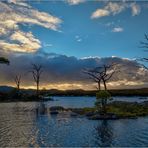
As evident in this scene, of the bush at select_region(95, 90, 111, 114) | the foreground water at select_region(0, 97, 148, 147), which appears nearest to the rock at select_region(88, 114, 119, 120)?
the bush at select_region(95, 90, 111, 114)

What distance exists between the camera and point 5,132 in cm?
4444

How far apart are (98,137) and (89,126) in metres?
9.40

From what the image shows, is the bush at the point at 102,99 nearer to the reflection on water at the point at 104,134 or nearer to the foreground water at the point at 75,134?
the foreground water at the point at 75,134

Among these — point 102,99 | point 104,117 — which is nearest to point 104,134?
point 104,117

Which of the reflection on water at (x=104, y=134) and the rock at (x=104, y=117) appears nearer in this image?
the reflection on water at (x=104, y=134)

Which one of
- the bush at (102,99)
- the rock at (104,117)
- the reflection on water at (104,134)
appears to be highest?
the bush at (102,99)

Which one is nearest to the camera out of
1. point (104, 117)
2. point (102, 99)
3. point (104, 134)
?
point (104, 134)

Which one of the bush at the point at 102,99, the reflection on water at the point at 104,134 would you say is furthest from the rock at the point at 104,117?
the reflection on water at the point at 104,134

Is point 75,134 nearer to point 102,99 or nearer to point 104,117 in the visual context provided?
point 104,117

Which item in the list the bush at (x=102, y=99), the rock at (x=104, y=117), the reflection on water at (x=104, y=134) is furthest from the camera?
the bush at (x=102, y=99)

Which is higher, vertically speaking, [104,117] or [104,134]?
[104,117]

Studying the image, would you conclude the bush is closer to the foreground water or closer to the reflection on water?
the foreground water

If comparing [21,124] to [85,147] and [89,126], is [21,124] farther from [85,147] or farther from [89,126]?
[85,147]

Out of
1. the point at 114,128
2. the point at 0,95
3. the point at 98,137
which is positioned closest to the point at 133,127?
the point at 114,128
